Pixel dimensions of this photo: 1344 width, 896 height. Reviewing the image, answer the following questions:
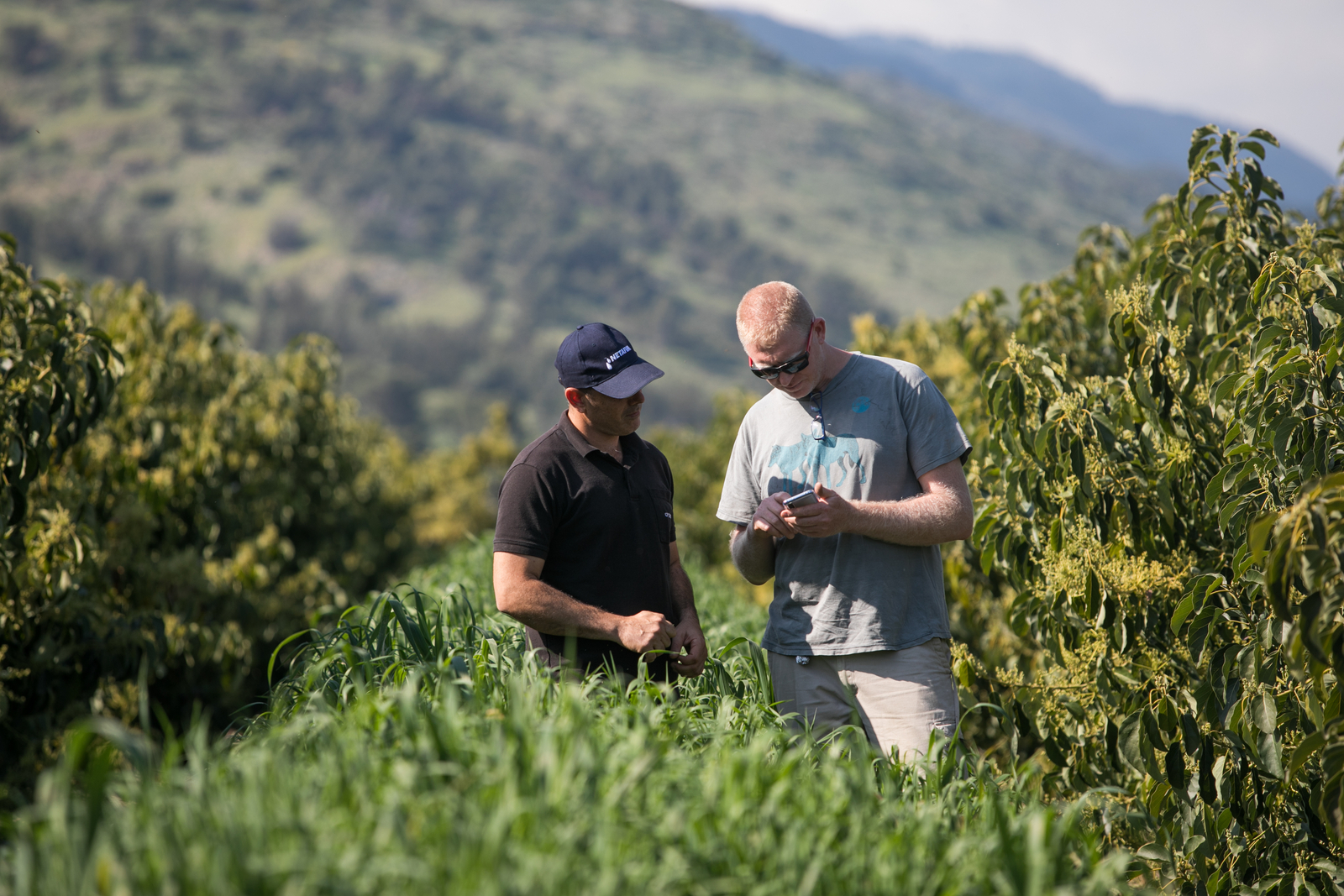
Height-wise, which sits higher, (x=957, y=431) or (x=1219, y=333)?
(x=1219, y=333)

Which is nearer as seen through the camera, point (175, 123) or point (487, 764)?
point (487, 764)

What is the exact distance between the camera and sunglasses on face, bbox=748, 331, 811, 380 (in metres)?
3.45

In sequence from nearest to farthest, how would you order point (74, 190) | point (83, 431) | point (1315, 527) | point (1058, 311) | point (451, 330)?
1. point (1315, 527)
2. point (83, 431)
3. point (1058, 311)
4. point (451, 330)
5. point (74, 190)

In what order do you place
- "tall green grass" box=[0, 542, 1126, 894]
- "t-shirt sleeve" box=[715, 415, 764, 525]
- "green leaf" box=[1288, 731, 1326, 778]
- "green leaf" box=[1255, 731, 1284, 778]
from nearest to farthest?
"tall green grass" box=[0, 542, 1126, 894] < "green leaf" box=[1288, 731, 1326, 778] < "green leaf" box=[1255, 731, 1284, 778] < "t-shirt sleeve" box=[715, 415, 764, 525]

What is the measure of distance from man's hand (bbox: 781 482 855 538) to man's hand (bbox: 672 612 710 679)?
60 centimetres

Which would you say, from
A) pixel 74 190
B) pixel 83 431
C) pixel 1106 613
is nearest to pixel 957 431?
pixel 1106 613

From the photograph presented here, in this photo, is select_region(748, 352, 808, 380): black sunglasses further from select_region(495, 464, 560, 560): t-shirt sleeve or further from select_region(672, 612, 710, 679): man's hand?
select_region(672, 612, 710, 679): man's hand

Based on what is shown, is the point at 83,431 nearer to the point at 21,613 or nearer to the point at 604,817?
the point at 21,613

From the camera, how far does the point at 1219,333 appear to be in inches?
151

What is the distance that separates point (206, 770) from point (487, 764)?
0.63 m

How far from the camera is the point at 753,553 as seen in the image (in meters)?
3.67

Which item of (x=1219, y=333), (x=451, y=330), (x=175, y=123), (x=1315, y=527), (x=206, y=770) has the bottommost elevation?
(x=451, y=330)

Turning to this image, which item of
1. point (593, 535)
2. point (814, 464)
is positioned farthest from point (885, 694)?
point (593, 535)

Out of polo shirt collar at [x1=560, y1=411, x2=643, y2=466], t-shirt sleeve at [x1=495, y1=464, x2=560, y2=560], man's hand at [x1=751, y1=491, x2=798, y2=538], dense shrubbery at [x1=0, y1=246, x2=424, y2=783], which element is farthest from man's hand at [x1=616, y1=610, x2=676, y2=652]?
dense shrubbery at [x1=0, y1=246, x2=424, y2=783]
